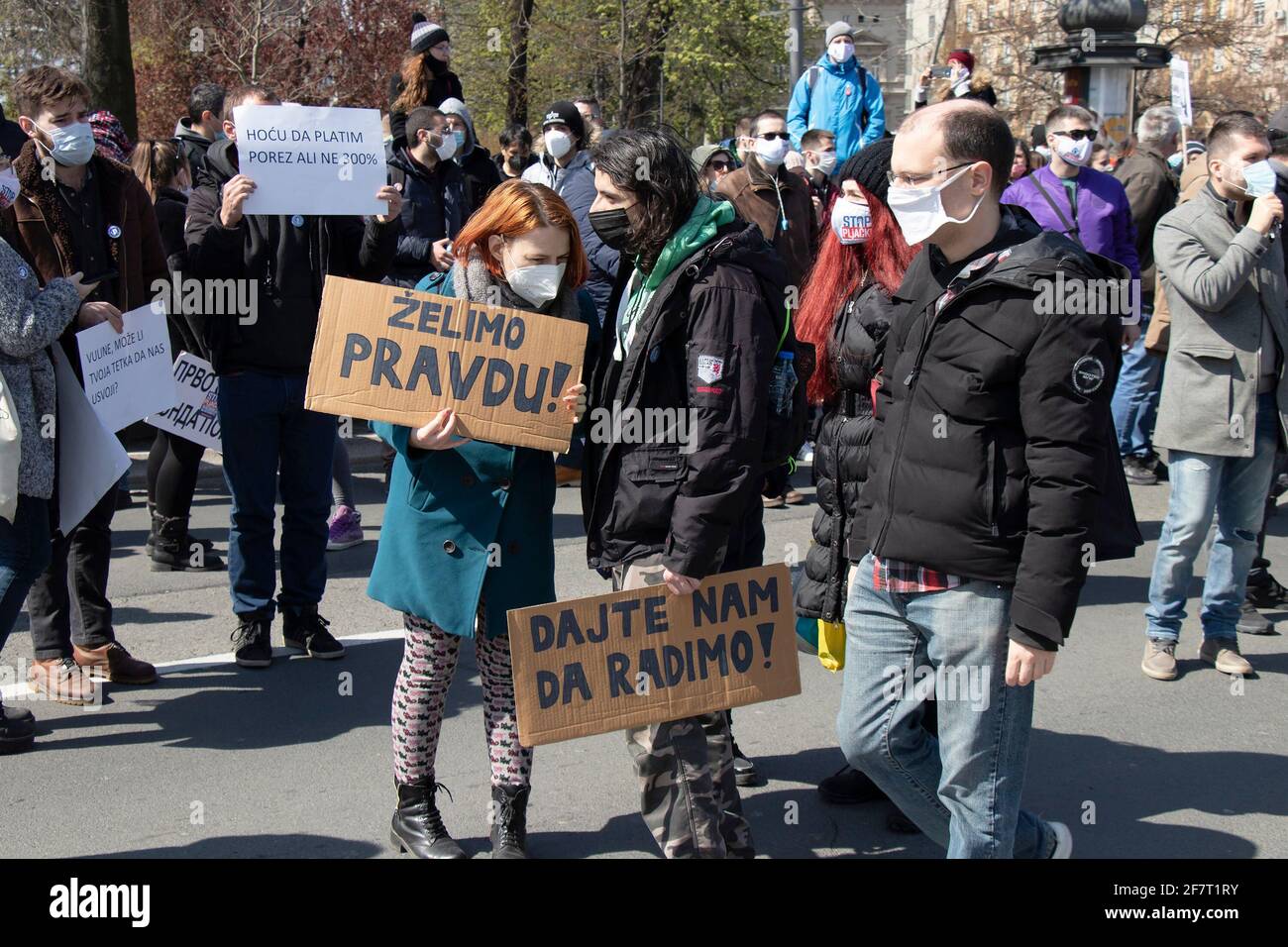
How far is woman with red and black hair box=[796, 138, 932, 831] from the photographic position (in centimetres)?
418

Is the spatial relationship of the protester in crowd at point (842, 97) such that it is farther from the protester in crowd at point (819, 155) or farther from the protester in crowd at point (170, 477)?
the protester in crowd at point (170, 477)

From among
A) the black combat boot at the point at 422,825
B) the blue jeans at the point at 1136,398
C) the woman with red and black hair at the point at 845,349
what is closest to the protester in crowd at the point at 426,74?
the blue jeans at the point at 1136,398

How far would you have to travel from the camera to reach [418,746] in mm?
3963

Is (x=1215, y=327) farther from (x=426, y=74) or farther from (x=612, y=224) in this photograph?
(x=426, y=74)

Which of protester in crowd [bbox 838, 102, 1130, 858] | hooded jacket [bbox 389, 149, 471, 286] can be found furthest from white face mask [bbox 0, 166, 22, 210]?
hooded jacket [bbox 389, 149, 471, 286]

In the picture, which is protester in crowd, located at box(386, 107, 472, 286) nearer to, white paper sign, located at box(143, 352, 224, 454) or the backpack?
white paper sign, located at box(143, 352, 224, 454)

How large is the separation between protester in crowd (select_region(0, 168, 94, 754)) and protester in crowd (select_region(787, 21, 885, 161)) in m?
8.71

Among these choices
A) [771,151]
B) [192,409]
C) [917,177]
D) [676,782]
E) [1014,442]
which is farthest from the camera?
[771,151]

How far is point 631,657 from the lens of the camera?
3.59m

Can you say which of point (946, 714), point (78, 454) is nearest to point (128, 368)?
point (78, 454)

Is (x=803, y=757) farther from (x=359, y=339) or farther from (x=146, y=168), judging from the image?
(x=146, y=168)

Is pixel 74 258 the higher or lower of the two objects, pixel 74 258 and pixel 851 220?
the lower

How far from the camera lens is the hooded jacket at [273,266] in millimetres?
5348

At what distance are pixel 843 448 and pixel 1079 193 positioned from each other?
14.7 ft
